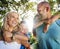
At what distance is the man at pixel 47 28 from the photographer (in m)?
2.10

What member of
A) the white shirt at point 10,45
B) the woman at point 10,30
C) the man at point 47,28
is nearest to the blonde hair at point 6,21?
the woman at point 10,30

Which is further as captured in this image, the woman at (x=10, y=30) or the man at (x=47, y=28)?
the woman at (x=10, y=30)

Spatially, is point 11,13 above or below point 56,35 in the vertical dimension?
above

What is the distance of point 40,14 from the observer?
7.18 ft

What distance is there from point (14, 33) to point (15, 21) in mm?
137

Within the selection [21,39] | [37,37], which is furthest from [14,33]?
[37,37]

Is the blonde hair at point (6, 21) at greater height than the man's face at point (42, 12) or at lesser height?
lesser

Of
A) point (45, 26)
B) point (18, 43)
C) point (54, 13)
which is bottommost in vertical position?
point (18, 43)

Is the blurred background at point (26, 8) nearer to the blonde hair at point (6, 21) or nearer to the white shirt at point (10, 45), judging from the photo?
the blonde hair at point (6, 21)

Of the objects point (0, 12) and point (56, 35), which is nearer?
point (56, 35)

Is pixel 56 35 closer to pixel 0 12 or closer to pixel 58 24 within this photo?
pixel 58 24

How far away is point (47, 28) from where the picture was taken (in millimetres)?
2150

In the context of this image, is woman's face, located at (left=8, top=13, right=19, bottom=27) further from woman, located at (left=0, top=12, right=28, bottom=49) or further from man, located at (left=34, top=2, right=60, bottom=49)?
man, located at (left=34, top=2, right=60, bottom=49)

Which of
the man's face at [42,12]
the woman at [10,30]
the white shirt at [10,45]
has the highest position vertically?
the man's face at [42,12]
